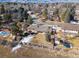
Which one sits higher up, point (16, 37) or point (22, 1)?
point (22, 1)

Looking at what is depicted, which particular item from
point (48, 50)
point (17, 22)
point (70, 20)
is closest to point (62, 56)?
point (48, 50)

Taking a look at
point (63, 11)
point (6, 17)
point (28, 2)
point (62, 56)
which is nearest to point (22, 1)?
point (28, 2)

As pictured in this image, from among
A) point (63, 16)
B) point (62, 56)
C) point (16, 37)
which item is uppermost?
point (63, 16)

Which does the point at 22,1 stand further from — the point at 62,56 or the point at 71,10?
the point at 62,56

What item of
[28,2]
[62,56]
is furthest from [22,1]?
[62,56]

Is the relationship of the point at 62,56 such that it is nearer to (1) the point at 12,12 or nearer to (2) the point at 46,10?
(2) the point at 46,10

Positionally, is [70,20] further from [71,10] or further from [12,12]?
[12,12]

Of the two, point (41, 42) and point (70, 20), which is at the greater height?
point (70, 20)
